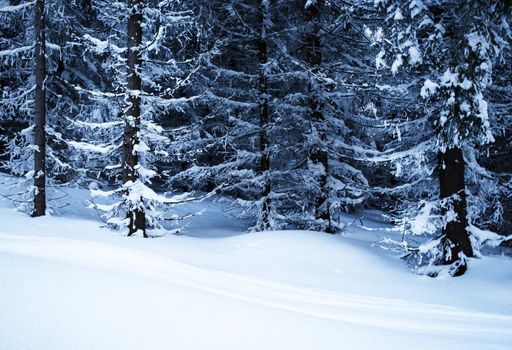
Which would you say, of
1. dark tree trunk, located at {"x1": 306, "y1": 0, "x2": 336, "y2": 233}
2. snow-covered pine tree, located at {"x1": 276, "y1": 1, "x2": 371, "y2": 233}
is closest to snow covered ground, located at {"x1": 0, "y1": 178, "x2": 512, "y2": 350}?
dark tree trunk, located at {"x1": 306, "y1": 0, "x2": 336, "y2": 233}

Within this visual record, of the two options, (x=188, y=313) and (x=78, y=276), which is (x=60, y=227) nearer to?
(x=78, y=276)

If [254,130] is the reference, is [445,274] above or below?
below

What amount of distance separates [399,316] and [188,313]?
10.5ft

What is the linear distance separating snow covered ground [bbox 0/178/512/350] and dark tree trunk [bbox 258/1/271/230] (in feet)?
7.88

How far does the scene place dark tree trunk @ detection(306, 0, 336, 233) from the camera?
1241 centimetres

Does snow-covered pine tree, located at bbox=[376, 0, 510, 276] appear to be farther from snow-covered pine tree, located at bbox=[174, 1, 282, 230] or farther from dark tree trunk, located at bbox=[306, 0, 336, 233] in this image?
snow-covered pine tree, located at bbox=[174, 1, 282, 230]

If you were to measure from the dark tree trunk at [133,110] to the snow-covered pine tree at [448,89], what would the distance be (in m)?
6.24

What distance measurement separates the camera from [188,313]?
12.2ft

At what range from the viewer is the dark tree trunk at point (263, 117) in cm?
1284

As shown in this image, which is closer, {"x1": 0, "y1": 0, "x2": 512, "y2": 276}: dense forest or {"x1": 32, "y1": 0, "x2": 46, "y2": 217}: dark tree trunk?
{"x1": 0, "y1": 0, "x2": 512, "y2": 276}: dense forest

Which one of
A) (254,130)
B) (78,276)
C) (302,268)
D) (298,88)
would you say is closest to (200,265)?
(302,268)

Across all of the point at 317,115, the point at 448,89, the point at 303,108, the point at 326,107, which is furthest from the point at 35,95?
→ the point at 448,89

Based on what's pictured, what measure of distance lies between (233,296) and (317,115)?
8878mm

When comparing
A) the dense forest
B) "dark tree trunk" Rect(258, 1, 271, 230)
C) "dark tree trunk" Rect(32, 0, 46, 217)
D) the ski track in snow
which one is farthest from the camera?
"dark tree trunk" Rect(258, 1, 271, 230)
